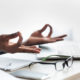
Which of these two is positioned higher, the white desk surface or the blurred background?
the blurred background

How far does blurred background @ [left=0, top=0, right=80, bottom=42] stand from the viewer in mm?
998

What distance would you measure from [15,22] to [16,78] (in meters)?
0.55

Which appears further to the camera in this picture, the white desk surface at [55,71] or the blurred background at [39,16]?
the blurred background at [39,16]

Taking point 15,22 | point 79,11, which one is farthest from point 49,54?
point 79,11

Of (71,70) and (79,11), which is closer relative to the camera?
(71,70)

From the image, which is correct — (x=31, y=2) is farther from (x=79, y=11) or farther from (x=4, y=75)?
(x=4, y=75)

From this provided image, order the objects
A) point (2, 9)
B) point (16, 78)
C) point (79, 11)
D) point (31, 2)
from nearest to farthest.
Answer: point (16, 78)
point (2, 9)
point (31, 2)
point (79, 11)

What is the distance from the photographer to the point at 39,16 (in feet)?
3.90

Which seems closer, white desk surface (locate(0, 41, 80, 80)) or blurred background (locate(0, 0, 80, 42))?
white desk surface (locate(0, 41, 80, 80))

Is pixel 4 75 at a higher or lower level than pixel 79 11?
lower

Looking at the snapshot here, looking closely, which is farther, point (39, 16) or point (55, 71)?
point (39, 16)

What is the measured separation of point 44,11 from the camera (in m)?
1.22

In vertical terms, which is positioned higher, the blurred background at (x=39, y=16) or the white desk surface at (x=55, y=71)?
the blurred background at (x=39, y=16)

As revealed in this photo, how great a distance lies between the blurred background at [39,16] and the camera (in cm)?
100
